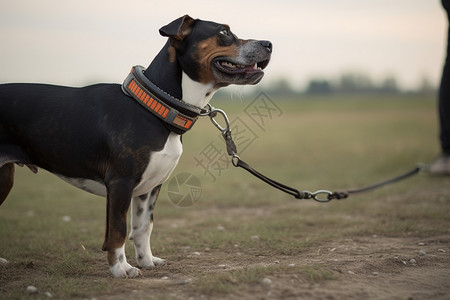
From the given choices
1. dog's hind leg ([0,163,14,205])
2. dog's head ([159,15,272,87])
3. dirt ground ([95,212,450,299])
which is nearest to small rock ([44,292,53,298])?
dirt ground ([95,212,450,299])

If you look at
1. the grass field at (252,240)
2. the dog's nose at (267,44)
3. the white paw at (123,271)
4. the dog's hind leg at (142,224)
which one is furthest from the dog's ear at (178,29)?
the white paw at (123,271)

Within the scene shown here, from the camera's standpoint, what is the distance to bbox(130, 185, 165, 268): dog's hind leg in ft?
14.3

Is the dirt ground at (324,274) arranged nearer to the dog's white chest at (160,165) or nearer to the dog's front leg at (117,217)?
the dog's front leg at (117,217)

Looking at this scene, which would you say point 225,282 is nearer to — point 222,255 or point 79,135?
point 222,255

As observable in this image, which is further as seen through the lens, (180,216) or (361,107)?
A: (361,107)

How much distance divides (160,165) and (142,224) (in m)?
0.72

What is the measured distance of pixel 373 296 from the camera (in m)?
3.36

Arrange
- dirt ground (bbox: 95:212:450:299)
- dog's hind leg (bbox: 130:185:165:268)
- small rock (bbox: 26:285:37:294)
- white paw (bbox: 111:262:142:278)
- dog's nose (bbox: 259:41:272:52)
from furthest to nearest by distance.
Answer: dog's hind leg (bbox: 130:185:165:268) → dog's nose (bbox: 259:41:272:52) → white paw (bbox: 111:262:142:278) → small rock (bbox: 26:285:37:294) → dirt ground (bbox: 95:212:450:299)

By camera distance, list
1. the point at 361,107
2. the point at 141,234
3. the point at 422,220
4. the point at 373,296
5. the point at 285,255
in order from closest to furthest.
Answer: the point at 373,296 < the point at 141,234 < the point at 285,255 < the point at 422,220 < the point at 361,107

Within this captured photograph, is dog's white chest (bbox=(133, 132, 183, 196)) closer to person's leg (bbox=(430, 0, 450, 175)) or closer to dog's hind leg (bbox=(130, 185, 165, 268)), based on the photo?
dog's hind leg (bbox=(130, 185, 165, 268))

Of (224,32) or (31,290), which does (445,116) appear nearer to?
(224,32)

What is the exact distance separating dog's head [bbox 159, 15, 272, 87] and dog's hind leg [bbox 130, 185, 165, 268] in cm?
116

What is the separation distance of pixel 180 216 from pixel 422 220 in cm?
342

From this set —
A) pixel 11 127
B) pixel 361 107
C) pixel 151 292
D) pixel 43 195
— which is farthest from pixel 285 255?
pixel 361 107
